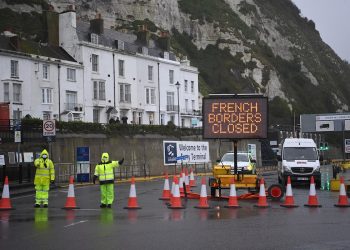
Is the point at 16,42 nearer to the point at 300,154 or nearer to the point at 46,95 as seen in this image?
the point at 46,95

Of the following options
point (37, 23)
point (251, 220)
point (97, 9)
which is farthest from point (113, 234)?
point (97, 9)

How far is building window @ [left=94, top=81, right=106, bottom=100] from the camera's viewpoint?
2475 inches

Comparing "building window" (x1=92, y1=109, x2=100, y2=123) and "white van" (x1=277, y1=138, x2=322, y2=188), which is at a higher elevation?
"building window" (x1=92, y1=109, x2=100, y2=123)

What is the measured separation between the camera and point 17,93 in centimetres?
5406

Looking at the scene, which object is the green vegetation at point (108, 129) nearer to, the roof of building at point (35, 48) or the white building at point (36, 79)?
the white building at point (36, 79)

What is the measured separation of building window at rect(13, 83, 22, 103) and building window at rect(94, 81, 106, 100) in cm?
1024

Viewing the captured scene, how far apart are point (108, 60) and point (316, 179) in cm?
3968

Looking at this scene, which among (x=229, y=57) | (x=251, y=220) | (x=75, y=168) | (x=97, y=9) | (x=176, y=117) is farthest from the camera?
(x=229, y=57)

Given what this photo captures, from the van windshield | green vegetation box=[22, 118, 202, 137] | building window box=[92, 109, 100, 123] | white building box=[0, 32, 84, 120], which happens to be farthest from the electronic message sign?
building window box=[92, 109, 100, 123]

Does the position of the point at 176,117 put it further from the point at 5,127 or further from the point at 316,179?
the point at 316,179

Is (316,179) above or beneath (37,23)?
beneath

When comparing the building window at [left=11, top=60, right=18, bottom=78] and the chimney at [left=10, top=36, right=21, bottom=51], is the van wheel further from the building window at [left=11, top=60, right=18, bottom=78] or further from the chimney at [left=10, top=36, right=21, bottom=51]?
the chimney at [left=10, top=36, right=21, bottom=51]

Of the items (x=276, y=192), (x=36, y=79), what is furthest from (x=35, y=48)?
(x=276, y=192)

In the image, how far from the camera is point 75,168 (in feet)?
122
